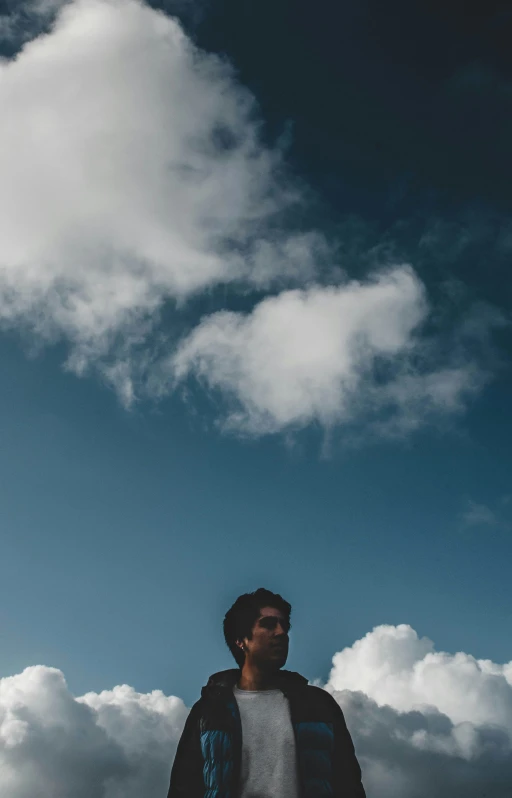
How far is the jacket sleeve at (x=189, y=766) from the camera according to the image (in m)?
5.45

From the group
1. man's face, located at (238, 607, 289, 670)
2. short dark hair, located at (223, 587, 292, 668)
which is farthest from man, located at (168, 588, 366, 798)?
short dark hair, located at (223, 587, 292, 668)

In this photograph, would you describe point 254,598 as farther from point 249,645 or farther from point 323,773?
point 323,773

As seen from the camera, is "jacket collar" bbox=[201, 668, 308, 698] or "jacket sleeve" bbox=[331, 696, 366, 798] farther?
"jacket collar" bbox=[201, 668, 308, 698]

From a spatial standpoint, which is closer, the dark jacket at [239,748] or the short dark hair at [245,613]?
the dark jacket at [239,748]

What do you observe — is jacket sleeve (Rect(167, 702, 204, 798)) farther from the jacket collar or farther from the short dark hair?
the short dark hair

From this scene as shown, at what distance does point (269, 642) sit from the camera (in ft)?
20.1

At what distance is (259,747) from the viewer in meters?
5.40

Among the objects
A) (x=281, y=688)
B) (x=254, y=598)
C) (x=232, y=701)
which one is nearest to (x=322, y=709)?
(x=281, y=688)

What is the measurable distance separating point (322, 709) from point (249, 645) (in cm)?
→ 103

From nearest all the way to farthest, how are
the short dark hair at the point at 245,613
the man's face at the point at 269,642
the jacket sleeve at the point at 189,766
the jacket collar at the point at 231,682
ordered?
the jacket sleeve at the point at 189,766 < the jacket collar at the point at 231,682 < the man's face at the point at 269,642 < the short dark hair at the point at 245,613

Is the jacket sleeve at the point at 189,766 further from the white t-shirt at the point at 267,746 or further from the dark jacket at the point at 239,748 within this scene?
the white t-shirt at the point at 267,746

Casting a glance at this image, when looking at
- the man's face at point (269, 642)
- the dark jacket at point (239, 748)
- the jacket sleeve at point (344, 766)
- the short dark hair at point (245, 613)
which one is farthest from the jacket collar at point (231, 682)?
the jacket sleeve at point (344, 766)

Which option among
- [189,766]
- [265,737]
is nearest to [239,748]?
[265,737]

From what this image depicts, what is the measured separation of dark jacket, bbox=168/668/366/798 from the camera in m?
5.21
